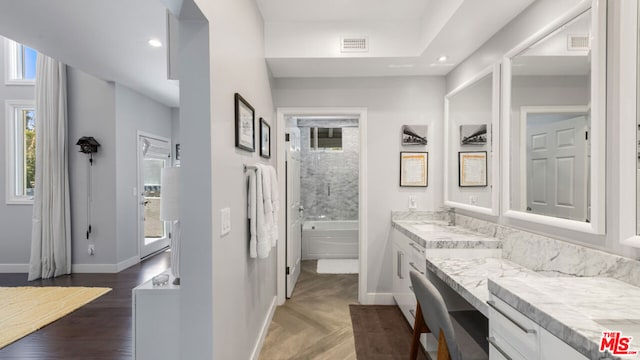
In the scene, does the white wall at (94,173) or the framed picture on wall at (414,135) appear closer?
the framed picture on wall at (414,135)

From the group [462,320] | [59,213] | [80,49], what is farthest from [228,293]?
[59,213]

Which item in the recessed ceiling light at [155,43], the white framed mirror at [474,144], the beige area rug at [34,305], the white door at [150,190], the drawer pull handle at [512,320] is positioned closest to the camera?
the drawer pull handle at [512,320]

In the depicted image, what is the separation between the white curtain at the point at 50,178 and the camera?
12.9 feet

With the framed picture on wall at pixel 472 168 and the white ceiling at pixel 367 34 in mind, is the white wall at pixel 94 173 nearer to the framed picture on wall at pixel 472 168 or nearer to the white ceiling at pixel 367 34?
the white ceiling at pixel 367 34

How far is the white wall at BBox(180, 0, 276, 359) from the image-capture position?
1.35m

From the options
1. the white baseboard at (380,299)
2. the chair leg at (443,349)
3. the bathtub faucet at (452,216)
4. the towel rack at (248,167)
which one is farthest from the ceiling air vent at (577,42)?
the white baseboard at (380,299)

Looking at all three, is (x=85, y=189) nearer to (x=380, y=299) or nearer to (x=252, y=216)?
(x=252, y=216)

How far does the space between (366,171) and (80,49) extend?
10.6 feet

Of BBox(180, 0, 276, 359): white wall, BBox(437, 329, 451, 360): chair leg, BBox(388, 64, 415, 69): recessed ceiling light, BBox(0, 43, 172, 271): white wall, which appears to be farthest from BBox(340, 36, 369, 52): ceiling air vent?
BBox(0, 43, 172, 271): white wall

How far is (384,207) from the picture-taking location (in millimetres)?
3230

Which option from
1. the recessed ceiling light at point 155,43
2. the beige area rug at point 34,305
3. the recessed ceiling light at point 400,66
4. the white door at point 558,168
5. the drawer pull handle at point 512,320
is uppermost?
the recessed ceiling light at point 155,43

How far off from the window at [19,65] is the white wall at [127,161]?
1.32 meters

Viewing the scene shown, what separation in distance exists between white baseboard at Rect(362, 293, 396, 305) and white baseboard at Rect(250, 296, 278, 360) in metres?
0.99

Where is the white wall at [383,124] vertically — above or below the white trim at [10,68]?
below
